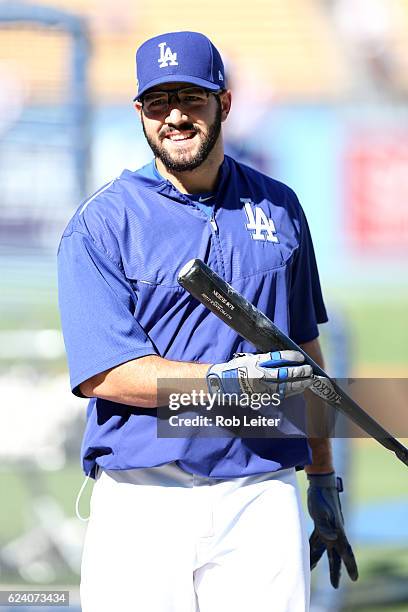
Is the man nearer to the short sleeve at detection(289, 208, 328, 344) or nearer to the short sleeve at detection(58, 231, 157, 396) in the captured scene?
the short sleeve at detection(58, 231, 157, 396)

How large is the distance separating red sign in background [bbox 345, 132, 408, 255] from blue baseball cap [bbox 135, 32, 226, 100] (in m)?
13.6

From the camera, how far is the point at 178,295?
99.7 inches

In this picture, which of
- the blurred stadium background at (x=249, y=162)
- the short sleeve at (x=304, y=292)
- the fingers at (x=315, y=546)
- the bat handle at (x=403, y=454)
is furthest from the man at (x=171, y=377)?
the blurred stadium background at (x=249, y=162)

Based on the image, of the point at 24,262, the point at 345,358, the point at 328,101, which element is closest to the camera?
the point at 345,358

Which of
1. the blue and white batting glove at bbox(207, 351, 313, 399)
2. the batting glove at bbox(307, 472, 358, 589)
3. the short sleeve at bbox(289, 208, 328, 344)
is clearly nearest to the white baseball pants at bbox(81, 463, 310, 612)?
the blue and white batting glove at bbox(207, 351, 313, 399)

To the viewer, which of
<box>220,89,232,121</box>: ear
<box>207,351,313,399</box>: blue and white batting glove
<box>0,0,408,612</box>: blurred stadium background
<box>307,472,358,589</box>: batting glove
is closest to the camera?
<box>207,351,313,399</box>: blue and white batting glove

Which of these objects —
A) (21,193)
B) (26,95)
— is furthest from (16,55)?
(21,193)

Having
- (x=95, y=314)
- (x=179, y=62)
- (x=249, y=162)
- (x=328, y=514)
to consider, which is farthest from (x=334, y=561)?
(x=249, y=162)

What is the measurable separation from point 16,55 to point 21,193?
3508 mm

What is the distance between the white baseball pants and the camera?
2.51 m

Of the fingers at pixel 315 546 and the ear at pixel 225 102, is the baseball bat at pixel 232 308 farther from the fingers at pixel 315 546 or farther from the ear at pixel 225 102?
the fingers at pixel 315 546

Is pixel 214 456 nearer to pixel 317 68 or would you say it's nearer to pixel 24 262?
pixel 24 262

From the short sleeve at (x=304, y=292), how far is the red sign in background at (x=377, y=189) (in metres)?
13.3

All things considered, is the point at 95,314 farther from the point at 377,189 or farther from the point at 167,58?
the point at 377,189
